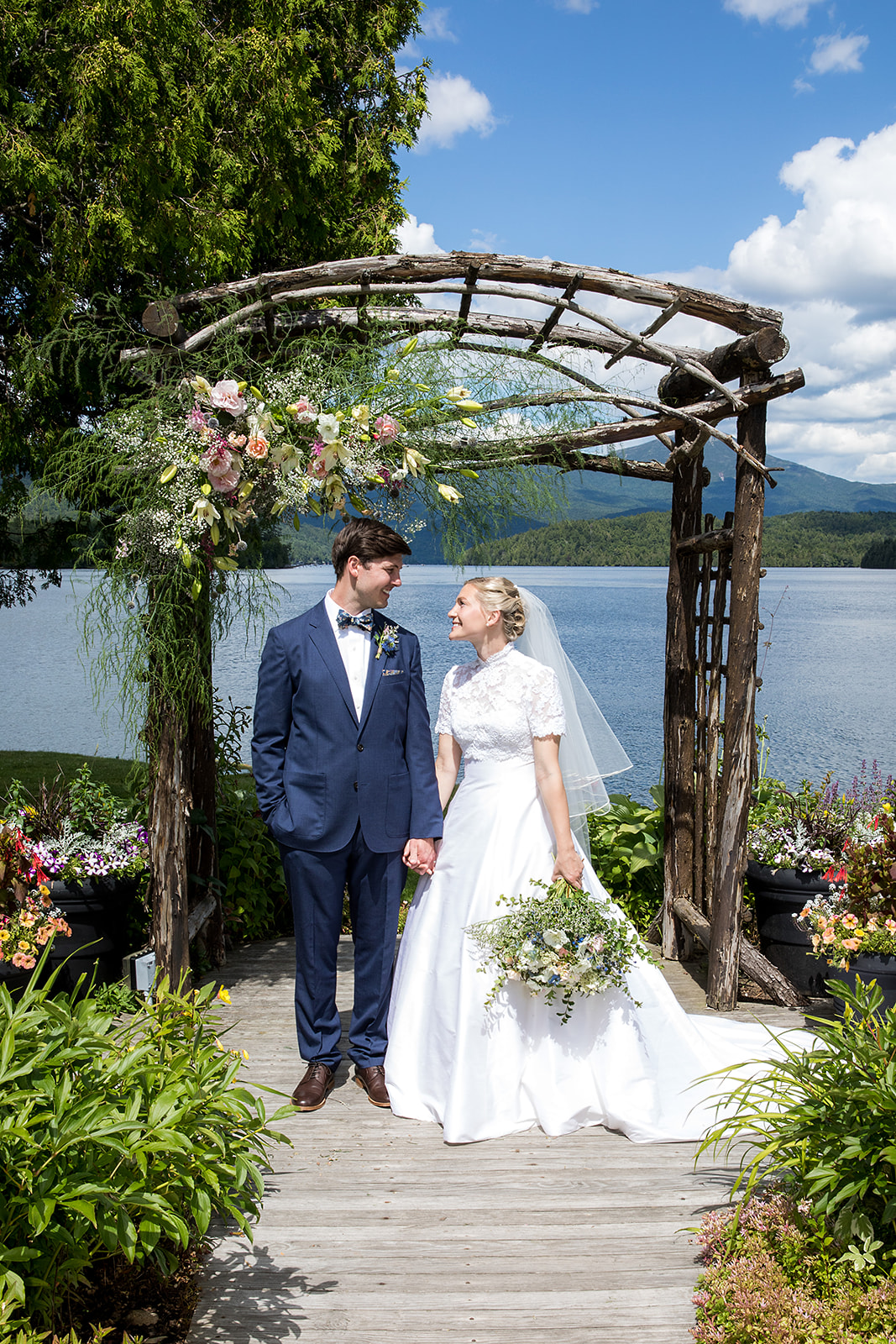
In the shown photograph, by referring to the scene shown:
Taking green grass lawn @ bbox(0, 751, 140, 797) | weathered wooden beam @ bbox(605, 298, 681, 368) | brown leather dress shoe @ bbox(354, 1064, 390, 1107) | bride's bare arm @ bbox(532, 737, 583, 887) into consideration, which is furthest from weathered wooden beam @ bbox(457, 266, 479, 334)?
green grass lawn @ bbox(0, 751, 140, 797)

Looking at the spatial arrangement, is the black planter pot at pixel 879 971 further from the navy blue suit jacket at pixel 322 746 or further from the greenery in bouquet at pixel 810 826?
the navy blue suit jacket at pixel 322 746

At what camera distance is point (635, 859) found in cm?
633

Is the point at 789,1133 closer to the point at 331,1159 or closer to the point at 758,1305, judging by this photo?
the point at 758,1305

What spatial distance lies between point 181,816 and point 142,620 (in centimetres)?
95

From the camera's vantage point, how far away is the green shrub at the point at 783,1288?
7.31 ft

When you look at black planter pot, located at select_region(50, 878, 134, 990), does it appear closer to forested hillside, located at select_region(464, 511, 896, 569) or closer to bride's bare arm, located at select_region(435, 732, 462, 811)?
bride's bare arm, located at select_region(435, 732, 462, 811)

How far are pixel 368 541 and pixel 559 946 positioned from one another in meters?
1.64

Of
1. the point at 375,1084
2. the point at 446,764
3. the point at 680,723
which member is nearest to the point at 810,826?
the point at 680,723

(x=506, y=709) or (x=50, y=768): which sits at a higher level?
(x=506, y=709)

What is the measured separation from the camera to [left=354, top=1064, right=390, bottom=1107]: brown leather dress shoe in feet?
12.5

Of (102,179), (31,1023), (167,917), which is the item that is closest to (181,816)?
(167,917)

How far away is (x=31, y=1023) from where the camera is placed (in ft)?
7.83

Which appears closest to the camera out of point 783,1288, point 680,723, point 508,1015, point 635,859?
point 783,1288

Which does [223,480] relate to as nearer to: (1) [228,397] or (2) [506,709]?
(1) [228,397]
